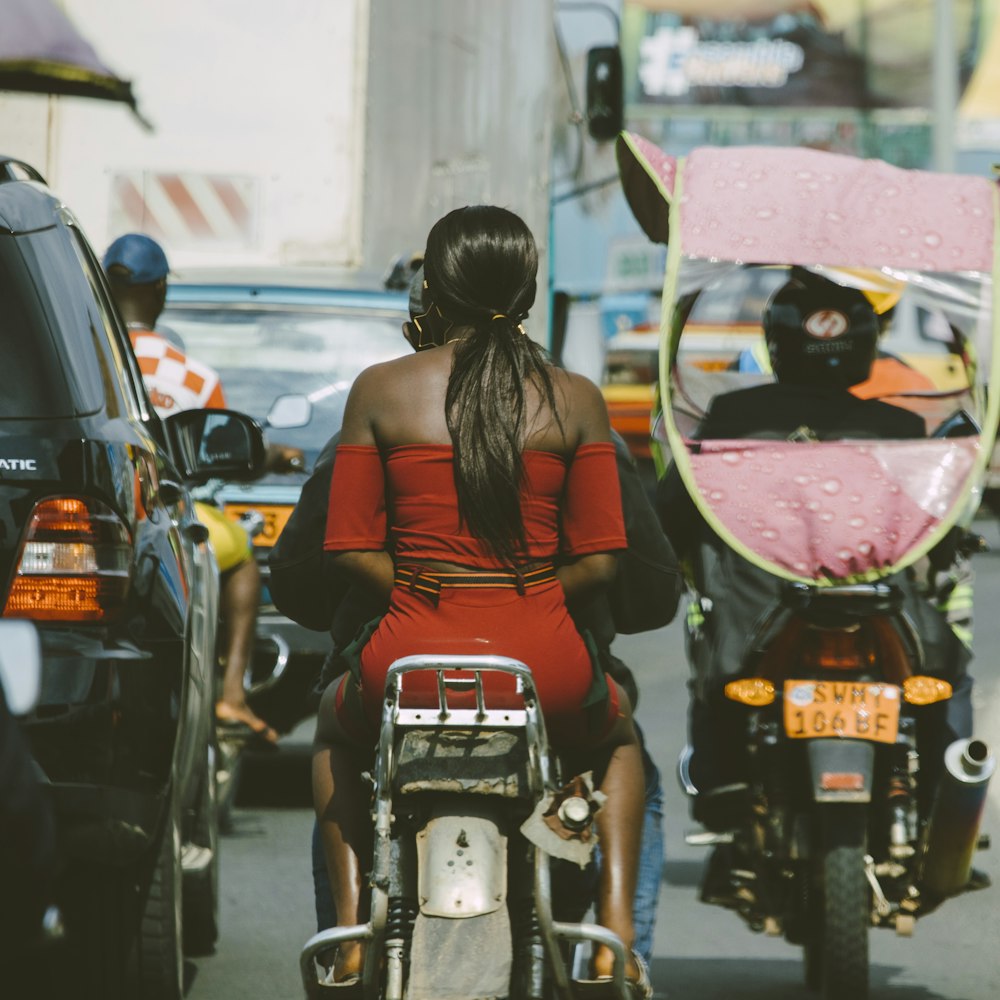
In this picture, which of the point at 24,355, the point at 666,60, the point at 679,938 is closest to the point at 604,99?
the point at 679,938

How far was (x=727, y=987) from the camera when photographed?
6223 mm

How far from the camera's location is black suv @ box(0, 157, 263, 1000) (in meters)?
4.36

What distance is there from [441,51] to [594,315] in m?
13.2

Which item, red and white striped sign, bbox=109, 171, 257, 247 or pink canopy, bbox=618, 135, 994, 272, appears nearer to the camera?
pink canopy, bbox=618, 135, 994, 272

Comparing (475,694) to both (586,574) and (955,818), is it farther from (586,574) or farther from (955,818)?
(955,818)

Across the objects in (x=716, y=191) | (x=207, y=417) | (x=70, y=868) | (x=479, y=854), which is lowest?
(x=70, y=868)

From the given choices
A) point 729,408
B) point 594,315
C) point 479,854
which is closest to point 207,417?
point 729,408

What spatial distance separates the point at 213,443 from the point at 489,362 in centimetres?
190

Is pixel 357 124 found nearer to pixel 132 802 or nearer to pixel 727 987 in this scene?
pixel 727 987

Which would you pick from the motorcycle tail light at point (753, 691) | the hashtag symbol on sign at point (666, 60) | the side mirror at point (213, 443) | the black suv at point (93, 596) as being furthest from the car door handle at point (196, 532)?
the hashtag symbol on sign at point (666, 60)

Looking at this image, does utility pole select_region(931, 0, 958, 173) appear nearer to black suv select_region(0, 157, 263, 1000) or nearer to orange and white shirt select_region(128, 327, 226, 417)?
orange and white shirt select_region(128, 327, 226, 417)

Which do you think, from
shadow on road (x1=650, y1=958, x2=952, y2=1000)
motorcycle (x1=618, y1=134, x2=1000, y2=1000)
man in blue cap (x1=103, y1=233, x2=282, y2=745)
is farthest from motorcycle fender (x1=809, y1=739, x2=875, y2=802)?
man in blue cap (x1=103, y1=233, x2=282, y2=745)

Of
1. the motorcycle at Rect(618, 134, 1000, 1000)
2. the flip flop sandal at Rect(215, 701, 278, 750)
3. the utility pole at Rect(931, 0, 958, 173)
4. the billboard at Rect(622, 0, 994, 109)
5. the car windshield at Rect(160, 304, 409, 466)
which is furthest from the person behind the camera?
the billboard at Rect(622, 0, 994, 109)

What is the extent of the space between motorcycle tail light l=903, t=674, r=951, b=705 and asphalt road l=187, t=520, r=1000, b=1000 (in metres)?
0.97
